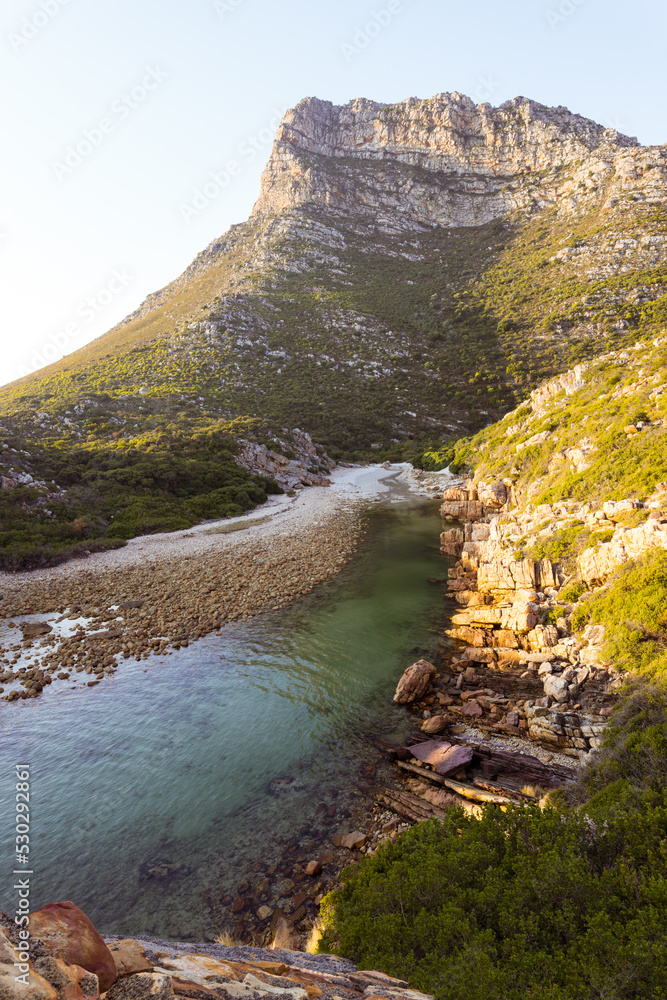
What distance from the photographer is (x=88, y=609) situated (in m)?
18.5

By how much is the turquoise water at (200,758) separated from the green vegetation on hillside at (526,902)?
313 cm

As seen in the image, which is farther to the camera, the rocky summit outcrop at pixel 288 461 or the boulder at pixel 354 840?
the rocky summit outcrop at pixel 288 461

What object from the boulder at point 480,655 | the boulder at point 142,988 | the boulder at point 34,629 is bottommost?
the boulder at point 480,655

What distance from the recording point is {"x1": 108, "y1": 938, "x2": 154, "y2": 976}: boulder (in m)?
2.98

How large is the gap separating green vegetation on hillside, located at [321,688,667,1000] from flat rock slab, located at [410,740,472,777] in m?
3.35

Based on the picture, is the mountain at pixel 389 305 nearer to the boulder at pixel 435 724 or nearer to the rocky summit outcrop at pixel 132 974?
the boulder at pixel 435 724

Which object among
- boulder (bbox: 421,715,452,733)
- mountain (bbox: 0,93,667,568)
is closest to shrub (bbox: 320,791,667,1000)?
boulder (bbox: 421,715,452,733)

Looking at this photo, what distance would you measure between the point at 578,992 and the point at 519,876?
1297 mm

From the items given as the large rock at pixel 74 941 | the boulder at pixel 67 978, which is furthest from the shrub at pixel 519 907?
the boulder at pixel 67 978

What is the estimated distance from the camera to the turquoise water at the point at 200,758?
24.2ft

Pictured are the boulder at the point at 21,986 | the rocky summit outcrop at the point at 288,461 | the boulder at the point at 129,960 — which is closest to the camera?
the boulder at the point at 21,986

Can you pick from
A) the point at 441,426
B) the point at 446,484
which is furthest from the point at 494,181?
the point at 446,484

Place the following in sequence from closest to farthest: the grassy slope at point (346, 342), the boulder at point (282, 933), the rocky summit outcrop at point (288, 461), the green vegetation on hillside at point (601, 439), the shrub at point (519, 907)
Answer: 1. the shrub at point (519, 907)
2. the boulder at point (282, 933)
3. the green vegetation on hillside at point (601, 439)
4. the rocky summit outcrop at point (288, 461)
5. the grassy slope at point (346, 342)

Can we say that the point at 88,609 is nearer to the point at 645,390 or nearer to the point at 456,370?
the point at 645,390
